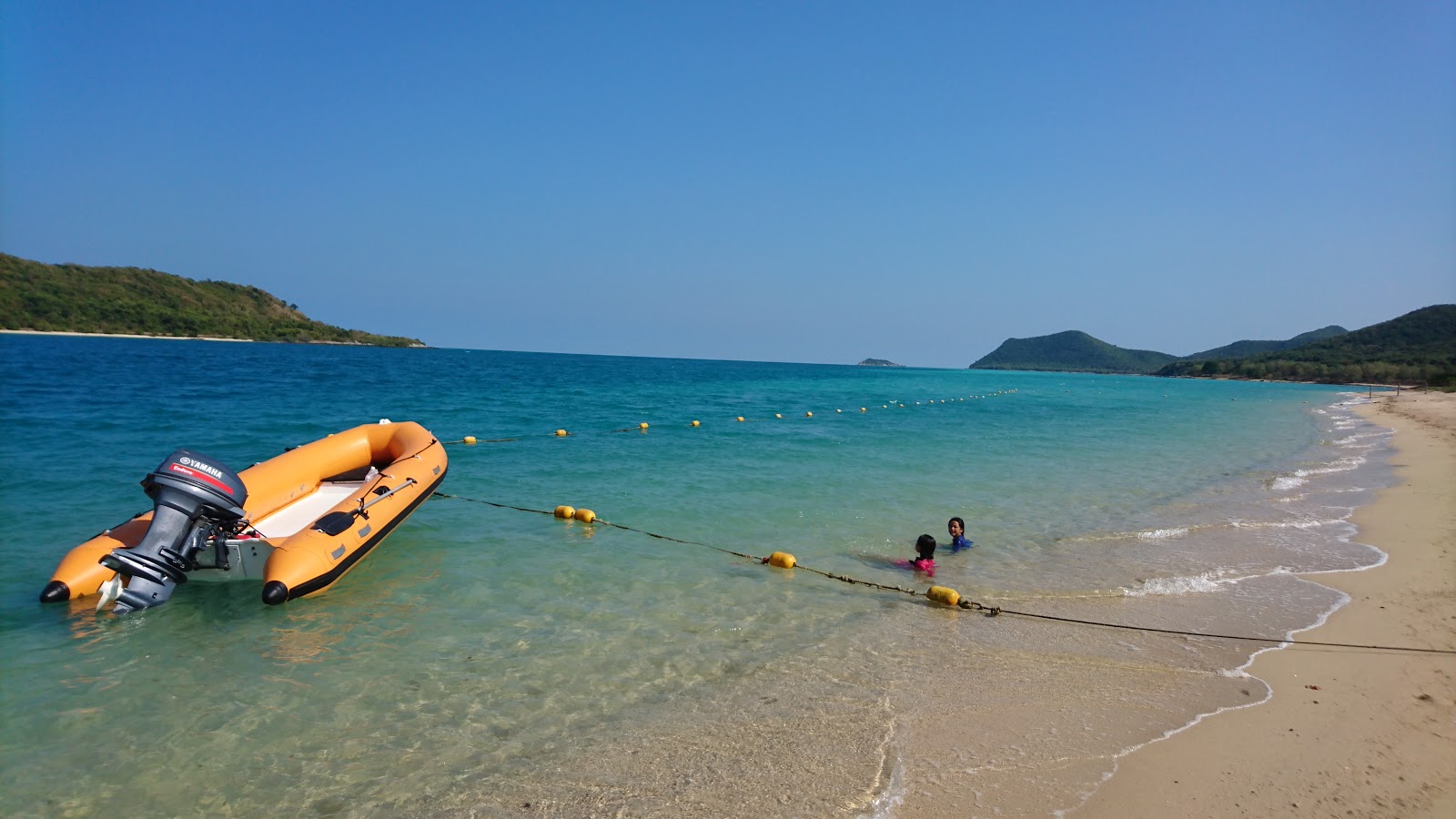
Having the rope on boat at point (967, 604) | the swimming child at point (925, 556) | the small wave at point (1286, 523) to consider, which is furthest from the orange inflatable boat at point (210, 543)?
the small wave at point (1286, 523)

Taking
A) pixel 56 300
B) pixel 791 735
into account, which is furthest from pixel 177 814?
pixel 56 300

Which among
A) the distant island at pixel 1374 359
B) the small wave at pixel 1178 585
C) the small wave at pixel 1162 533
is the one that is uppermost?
the distant island at pixel 1374 359

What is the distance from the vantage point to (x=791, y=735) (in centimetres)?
378

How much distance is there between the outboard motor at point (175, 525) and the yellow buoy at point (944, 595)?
5.90 m

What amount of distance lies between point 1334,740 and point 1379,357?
108 m

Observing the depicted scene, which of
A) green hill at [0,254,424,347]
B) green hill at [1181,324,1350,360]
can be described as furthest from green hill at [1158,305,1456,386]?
green hill at [0,254,424,347]

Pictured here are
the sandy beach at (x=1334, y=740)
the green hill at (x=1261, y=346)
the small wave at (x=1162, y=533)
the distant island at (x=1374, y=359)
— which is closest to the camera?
the sandy beach at (x=1334, y=740)

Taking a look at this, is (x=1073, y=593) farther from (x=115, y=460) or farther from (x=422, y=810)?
(x=115, y=460)

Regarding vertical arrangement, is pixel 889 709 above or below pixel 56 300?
below

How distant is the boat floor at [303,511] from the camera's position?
263 inches

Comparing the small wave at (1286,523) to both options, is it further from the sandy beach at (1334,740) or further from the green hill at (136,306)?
the green hill at (136,306)

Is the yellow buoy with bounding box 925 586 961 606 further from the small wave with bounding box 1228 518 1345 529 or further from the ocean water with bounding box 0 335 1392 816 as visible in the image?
the small wave with bounding box 1228 518 1345 529

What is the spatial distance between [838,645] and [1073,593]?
2733 millimetres

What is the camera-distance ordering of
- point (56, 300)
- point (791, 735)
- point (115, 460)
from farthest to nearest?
point (56, 300) → point (115, 460) → point (791, 735)
